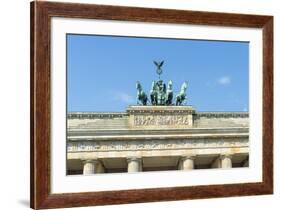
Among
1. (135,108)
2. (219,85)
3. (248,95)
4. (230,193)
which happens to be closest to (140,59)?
(135,108)

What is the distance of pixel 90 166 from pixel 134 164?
14 cm

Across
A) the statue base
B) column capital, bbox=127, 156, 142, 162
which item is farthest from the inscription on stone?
column capital, bbox=127, 156, 142, 162

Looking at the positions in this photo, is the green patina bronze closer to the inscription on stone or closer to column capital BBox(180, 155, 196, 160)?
the inscription on stone

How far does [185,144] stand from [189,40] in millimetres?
327

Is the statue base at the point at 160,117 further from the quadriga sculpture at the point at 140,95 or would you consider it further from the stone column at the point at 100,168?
the stone column at the point at 100,168

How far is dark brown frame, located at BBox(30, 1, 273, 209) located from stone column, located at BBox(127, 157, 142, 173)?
0.06m

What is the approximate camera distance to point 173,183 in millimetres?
1742

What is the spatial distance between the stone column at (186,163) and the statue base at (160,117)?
10cm

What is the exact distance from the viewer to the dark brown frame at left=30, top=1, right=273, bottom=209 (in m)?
1.60

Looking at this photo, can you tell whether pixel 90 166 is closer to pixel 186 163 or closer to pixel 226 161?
pixel 186 163

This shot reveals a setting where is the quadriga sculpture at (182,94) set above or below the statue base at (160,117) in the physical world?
above

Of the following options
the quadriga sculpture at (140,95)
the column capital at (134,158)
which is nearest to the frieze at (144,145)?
the column capital at (134,158)

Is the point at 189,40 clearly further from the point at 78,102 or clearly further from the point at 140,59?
the point at 78,102

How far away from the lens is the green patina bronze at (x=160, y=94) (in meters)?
1.70
